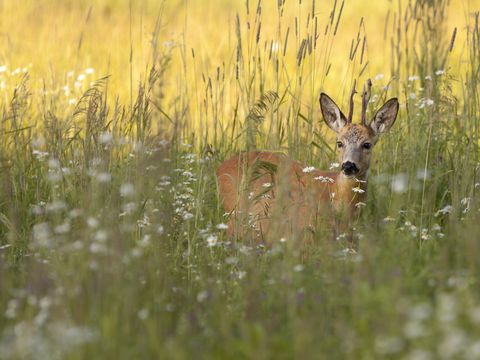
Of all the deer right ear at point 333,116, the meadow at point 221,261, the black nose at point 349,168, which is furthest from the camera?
the deer right ear at point 333,116

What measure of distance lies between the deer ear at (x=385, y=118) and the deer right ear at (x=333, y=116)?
20 centimetres

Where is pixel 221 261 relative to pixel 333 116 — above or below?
below

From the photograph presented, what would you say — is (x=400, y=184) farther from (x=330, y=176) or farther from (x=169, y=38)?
(x=169, y=38)

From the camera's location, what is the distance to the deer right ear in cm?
628

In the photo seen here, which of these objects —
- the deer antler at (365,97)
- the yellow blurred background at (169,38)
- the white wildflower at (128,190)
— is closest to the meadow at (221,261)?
the white wildflower at (128,190)

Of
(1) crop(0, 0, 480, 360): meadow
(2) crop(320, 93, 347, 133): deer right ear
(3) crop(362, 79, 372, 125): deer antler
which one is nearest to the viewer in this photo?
(1) crop(0, 0, 480, 360): meadow

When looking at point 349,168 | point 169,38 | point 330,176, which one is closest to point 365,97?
point 349,168

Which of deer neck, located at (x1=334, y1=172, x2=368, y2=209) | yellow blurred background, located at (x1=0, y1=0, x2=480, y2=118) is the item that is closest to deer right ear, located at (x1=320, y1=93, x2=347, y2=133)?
deer neck, located at (x1=334, y1=172, x2=368, y2=209)

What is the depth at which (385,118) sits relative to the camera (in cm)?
619

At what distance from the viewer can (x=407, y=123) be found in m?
5.92

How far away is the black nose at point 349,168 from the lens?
19.0 feet

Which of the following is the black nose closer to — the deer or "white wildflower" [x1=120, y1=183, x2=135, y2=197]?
the deer

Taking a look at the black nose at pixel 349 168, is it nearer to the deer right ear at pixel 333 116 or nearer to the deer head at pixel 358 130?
the deer head at pixel 358 130

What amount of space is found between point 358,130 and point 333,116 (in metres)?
0.26
